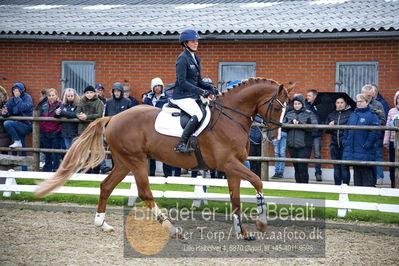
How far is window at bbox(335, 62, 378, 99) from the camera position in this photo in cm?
1427

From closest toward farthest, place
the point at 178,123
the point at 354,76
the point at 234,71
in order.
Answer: the point at 178,123, the point at 354,76, the point at 234,71

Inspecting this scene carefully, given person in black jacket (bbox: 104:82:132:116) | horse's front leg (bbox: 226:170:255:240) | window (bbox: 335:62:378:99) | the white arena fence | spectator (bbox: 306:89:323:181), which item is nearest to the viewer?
horse's front leg (bbox: 226:170:255:240)

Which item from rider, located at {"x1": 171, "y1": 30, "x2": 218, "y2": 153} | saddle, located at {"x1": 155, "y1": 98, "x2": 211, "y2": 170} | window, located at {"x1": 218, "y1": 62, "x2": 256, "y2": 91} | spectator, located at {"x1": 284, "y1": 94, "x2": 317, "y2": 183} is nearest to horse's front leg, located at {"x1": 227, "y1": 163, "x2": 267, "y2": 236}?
saddle, located at {"x1": 155, "y1": 98, "x2": 211, "y2": 170}

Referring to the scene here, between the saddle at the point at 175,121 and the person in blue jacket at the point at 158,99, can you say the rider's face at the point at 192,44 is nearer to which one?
the saddle at the point at 175,121

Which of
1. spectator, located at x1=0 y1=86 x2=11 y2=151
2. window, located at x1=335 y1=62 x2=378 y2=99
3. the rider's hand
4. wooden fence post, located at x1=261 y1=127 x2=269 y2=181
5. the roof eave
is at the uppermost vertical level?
the roof eave

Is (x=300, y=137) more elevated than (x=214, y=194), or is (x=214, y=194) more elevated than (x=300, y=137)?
(x=300, y=137)

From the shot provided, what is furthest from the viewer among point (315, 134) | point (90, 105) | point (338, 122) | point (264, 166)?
point (315, 134)

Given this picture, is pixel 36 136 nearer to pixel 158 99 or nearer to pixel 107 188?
pixel 158 99

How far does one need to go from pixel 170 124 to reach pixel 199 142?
50 cm

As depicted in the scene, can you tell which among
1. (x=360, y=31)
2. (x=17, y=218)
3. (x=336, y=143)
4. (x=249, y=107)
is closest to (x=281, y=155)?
(x=336, y=143)

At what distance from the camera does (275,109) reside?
28.8 ft

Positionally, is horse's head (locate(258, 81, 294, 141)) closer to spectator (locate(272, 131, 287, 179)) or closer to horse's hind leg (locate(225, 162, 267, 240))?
horse's hind leg (locate(225, 162, 267, 240))

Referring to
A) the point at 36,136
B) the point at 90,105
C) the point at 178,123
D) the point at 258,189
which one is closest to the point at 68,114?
the point at 90,105

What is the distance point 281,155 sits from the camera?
13414mm
